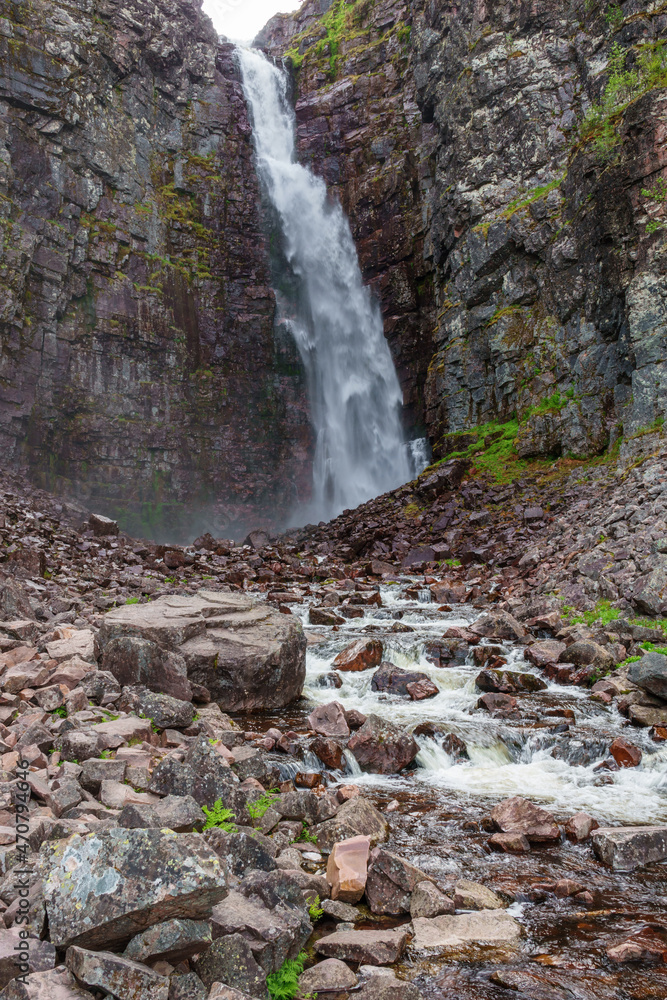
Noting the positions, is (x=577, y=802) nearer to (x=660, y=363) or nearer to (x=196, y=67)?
(x=660, y=363)

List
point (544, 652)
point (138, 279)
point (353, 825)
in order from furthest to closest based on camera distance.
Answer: point (138, 279), point (544, 652), point (353, 825)

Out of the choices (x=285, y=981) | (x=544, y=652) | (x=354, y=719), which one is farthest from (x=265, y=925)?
(x=544, y=652)

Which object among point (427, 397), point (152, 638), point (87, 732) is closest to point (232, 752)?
point (87, 732)

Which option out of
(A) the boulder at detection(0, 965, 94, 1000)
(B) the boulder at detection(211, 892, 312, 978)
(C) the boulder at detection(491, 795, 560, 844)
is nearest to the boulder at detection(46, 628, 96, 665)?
(B) the boulder at detection(211, 892, 312, 978)

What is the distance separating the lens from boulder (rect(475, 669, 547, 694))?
823cm

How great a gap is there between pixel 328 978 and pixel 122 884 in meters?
1.25

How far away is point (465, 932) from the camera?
11.3 ft

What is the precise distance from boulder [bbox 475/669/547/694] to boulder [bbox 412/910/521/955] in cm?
476

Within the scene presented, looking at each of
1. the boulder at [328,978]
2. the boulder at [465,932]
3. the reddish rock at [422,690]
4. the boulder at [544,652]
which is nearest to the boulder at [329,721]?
the reddish rock at [422,690]

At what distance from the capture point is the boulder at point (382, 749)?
19.9 ft

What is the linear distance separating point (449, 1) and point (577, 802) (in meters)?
38.2

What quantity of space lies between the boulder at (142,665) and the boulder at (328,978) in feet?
12.6

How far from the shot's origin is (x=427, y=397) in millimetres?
31188

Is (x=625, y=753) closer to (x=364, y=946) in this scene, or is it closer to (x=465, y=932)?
(x=465, y=932)
